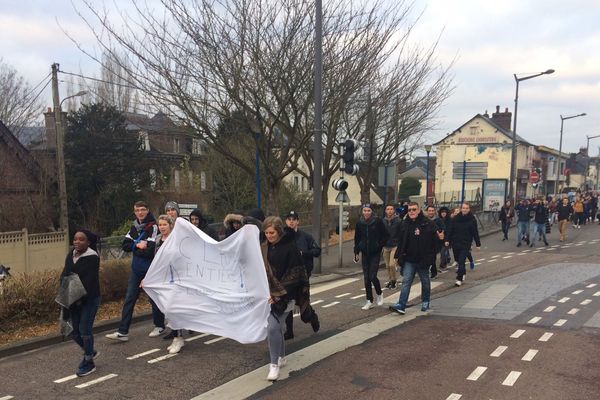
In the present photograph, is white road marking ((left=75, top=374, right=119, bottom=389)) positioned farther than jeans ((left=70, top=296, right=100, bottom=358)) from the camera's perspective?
No

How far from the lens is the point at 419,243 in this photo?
8.00 meters

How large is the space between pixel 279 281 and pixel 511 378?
2.56 metres

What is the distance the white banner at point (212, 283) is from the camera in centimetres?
548

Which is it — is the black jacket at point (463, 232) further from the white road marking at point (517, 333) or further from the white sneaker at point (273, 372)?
the white sneaker at point (273, 372)

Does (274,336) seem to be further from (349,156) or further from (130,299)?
(349,156)

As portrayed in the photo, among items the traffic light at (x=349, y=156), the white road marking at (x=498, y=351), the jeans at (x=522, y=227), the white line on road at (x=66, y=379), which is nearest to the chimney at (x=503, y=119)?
the jeans at (x=522, y=227)

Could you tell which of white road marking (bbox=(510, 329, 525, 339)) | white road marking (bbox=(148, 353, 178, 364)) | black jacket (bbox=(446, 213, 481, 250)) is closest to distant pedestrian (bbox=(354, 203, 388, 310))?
white road marking (bbox=(510, 329, 525, 339))

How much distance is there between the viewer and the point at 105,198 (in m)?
27.2

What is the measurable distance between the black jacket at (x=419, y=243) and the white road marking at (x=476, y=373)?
254 cm

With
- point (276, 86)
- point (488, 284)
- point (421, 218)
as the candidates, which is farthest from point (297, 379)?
point (276, 86)

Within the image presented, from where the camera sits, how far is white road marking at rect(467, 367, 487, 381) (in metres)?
5.31

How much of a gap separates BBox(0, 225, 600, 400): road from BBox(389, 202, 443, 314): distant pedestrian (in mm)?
579

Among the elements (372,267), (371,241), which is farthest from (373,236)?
(372,267)

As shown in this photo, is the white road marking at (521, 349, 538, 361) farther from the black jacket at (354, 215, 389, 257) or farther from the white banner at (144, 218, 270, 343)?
the white banner at (144, 218, 270, 343)
